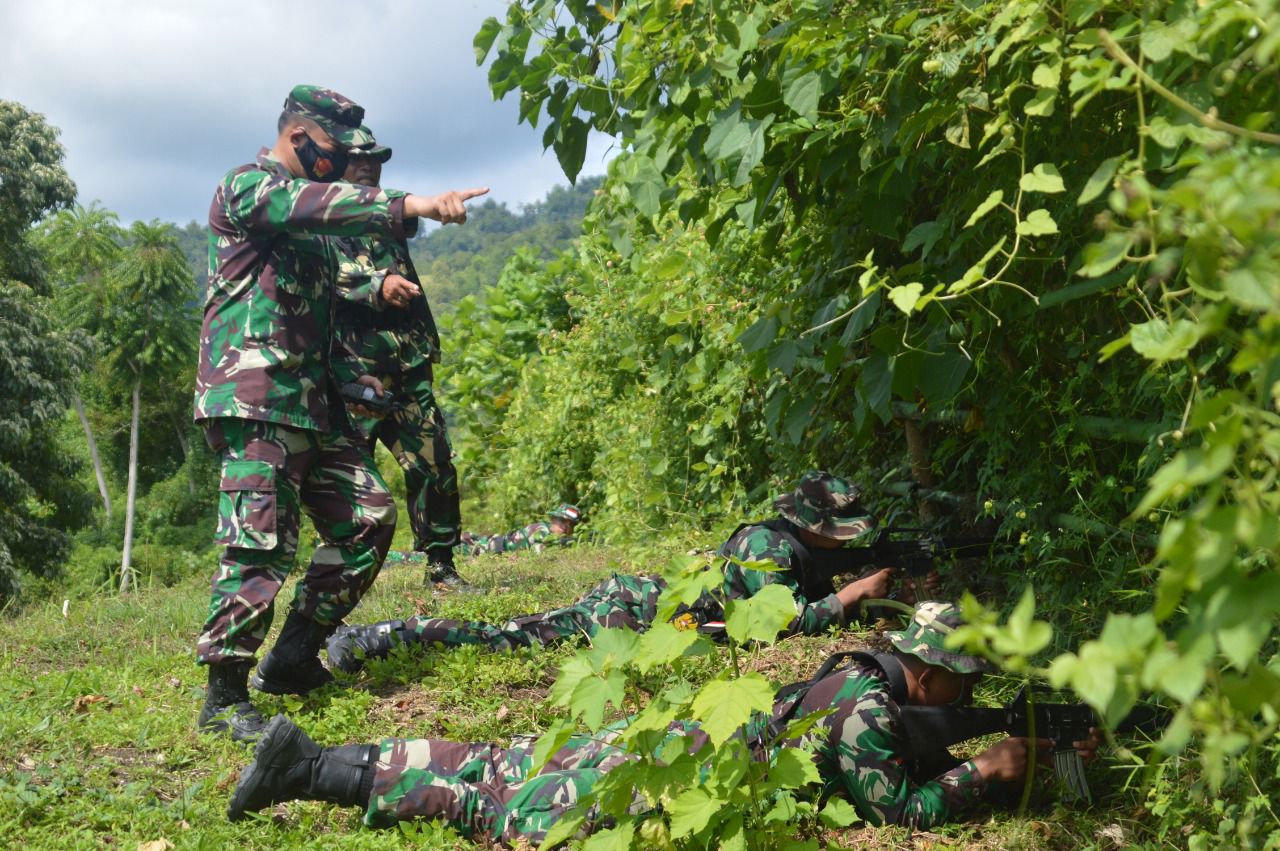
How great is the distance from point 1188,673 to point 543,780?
2.19 meters

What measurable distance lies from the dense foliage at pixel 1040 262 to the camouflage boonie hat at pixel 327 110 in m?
1.18

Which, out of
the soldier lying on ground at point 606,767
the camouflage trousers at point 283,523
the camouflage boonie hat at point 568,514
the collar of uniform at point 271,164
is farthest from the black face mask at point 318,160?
the camouflage boonie hat at point 568,514

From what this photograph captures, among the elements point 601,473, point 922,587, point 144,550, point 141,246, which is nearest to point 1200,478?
point 922,587

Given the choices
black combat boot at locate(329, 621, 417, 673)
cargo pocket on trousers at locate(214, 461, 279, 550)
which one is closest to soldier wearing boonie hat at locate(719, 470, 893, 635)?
black combat boot at locate(329, 621, 417, 673)

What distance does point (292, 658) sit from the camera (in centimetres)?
373

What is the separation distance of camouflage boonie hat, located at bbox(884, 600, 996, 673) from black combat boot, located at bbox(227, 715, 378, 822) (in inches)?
59.6

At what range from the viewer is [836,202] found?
348 centimetres

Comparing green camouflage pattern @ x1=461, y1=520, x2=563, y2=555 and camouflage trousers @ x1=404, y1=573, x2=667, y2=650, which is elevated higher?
green camouflage pattern @ x1=461, y1=520, x2=563, y2=555

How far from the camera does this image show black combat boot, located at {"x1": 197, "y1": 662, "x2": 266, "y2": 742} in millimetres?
3459

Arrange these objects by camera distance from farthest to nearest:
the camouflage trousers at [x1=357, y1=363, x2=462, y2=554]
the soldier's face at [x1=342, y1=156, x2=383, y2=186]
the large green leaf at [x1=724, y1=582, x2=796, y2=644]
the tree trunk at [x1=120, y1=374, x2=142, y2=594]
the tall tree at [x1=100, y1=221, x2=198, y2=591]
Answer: the tall tree at [x1=100, y1=221, x2=198, y2=591], the tree trunk at [x1=120, y1=374, x2=142, y2=594], the camouflage trousers at [x1=357, y1=363, x2=462, y2=554], the soldier's face at [x1=342, y1=156, x2=383, y2=186], the large green leaf at [x1=724, y1=582, x2=796, y2=644]

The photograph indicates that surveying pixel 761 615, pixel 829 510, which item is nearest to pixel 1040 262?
pixel 829 510

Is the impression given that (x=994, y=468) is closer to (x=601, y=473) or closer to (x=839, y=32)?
(x=839, y=32)

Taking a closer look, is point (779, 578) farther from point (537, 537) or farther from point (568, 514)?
point (568, 514)

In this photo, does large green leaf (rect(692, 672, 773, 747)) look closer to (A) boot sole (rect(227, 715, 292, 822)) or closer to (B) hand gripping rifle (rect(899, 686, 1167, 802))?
(B) hand gripping rifle (rect(899, 686, 1167, 802))
